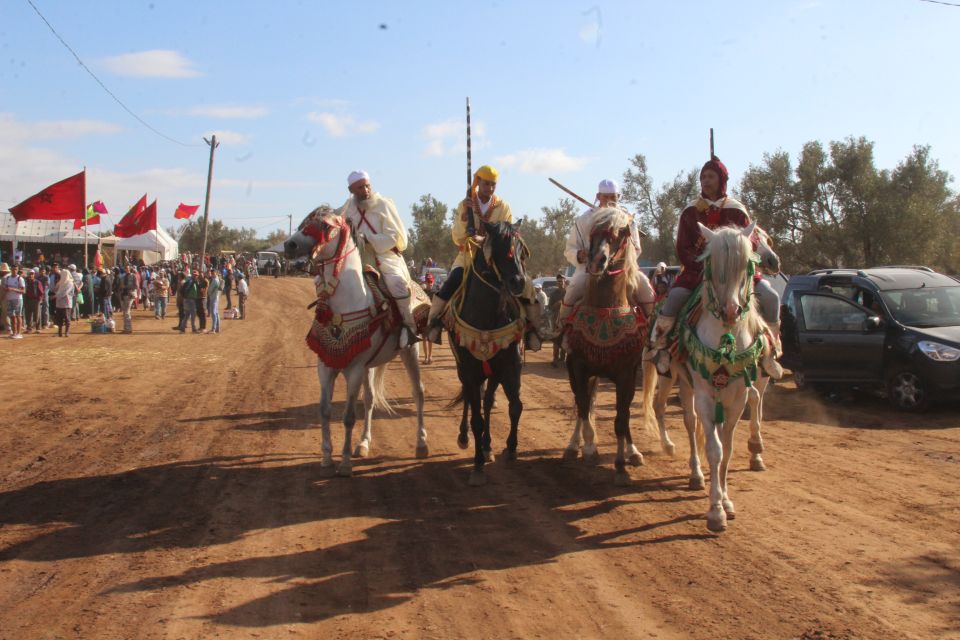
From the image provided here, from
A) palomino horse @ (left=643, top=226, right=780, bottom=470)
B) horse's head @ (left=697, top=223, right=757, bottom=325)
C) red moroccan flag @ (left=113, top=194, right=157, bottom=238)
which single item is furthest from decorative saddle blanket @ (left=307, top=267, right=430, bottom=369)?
red moroccan flag @ (left=113, top=194, right=157, bottom=238)

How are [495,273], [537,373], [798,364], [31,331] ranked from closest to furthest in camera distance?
[495,273], [798,364], [537,373], [31,331]

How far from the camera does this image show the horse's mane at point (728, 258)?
6504 millimetres

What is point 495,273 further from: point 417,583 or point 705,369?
point 417,583

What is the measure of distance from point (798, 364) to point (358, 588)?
429 inches

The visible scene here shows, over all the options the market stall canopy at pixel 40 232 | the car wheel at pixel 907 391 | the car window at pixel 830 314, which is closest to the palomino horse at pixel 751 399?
the car wheel at pixel 907 391

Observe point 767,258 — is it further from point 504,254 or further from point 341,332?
point 341,332

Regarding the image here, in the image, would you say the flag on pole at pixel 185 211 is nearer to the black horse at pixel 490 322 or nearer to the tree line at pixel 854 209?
the tree line at pixel 854 209

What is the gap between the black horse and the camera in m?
7.94

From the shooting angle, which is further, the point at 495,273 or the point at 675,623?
the point at 495,273

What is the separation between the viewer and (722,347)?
21.9ft

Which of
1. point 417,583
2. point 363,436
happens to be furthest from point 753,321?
point 363,436

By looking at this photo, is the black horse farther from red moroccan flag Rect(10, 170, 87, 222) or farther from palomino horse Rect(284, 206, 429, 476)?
red moroccan flag Rect(10, 170, 87, 222)

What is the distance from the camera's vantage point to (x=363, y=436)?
9.51 metres

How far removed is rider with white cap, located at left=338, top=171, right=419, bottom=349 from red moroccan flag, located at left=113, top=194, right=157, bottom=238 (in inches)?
1027
